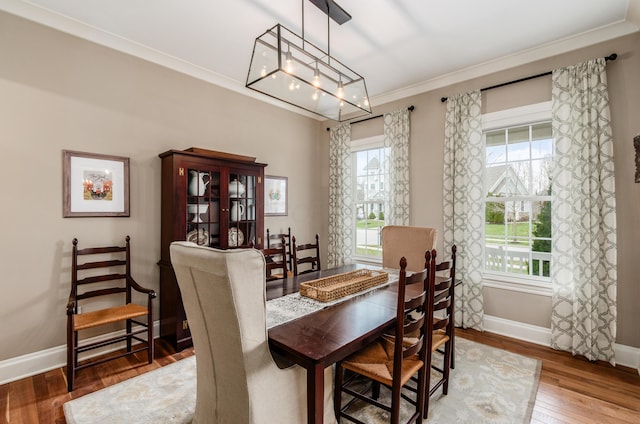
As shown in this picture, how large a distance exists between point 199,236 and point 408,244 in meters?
2.17

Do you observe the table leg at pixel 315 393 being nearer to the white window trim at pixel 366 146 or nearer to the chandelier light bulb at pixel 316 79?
the chandelier light bulb at pixel 316 79

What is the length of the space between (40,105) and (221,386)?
2.74m

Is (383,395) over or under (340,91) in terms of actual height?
under

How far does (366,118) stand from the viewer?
438 centimetres

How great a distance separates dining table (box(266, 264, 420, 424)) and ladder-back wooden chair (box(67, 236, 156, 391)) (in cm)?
144

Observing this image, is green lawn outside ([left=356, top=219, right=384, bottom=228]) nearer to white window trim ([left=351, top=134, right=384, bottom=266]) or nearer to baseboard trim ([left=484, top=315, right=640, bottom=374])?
white window trim ([left=351, top=134, right=384, bottom=266])

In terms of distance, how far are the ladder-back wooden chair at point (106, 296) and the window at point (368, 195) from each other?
9.62ft

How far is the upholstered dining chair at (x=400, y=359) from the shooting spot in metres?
1.52

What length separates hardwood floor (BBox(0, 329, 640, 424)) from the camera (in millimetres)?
1962

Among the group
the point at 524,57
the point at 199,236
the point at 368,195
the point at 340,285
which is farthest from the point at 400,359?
the point at 524,57

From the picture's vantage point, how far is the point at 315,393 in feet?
4.17

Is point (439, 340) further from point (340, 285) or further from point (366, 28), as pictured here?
point (366, 28)

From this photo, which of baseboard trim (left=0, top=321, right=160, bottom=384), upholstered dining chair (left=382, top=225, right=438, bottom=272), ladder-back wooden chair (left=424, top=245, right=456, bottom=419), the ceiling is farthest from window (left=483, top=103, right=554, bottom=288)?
baseboard trim (left=0, top=321, right=160, bottom=384)

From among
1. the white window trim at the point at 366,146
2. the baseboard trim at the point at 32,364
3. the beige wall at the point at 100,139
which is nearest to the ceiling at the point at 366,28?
the beige wall at the point at 100,139
